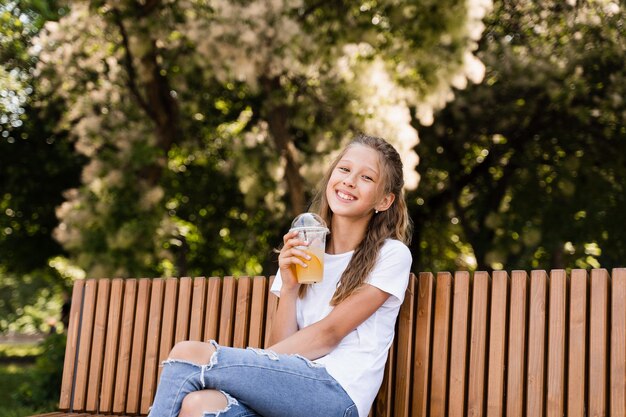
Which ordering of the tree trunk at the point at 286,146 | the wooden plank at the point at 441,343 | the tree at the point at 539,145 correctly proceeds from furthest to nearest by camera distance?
the tree at the point at 539,145, the tree trunk at the point at 286,146, the wooden plank at the point at 441,343

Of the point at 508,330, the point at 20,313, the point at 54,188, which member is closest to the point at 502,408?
the point at 508,330

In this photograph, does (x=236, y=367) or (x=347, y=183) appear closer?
(x=236, y=367)

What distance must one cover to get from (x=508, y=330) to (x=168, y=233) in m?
8.85

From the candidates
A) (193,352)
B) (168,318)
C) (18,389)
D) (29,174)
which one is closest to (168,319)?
(168,318)

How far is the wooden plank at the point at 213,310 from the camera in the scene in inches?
152

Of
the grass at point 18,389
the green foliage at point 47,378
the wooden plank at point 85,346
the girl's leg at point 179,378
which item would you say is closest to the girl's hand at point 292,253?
the girl's leg at point 179,378

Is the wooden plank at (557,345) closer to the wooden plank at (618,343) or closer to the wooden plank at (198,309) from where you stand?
the wooden plank at (618,343)

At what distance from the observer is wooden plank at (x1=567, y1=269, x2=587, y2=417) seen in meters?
2.93

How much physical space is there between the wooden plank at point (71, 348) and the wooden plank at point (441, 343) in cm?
192

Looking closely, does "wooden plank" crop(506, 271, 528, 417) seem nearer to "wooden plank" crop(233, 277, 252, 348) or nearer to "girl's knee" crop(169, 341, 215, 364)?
"girl's knee" crop(169, 341, 215, 364)

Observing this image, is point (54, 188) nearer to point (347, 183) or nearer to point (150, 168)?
point (150, 168)

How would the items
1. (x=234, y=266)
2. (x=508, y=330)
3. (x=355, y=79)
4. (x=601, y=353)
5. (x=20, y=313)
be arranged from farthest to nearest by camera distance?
(x=20, y=313), (x=234, y=266), (x=355, y=79), (x=508, y=330), (x=601, y=353)

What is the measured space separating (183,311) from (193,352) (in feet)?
4.24

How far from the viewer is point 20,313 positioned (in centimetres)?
2673
